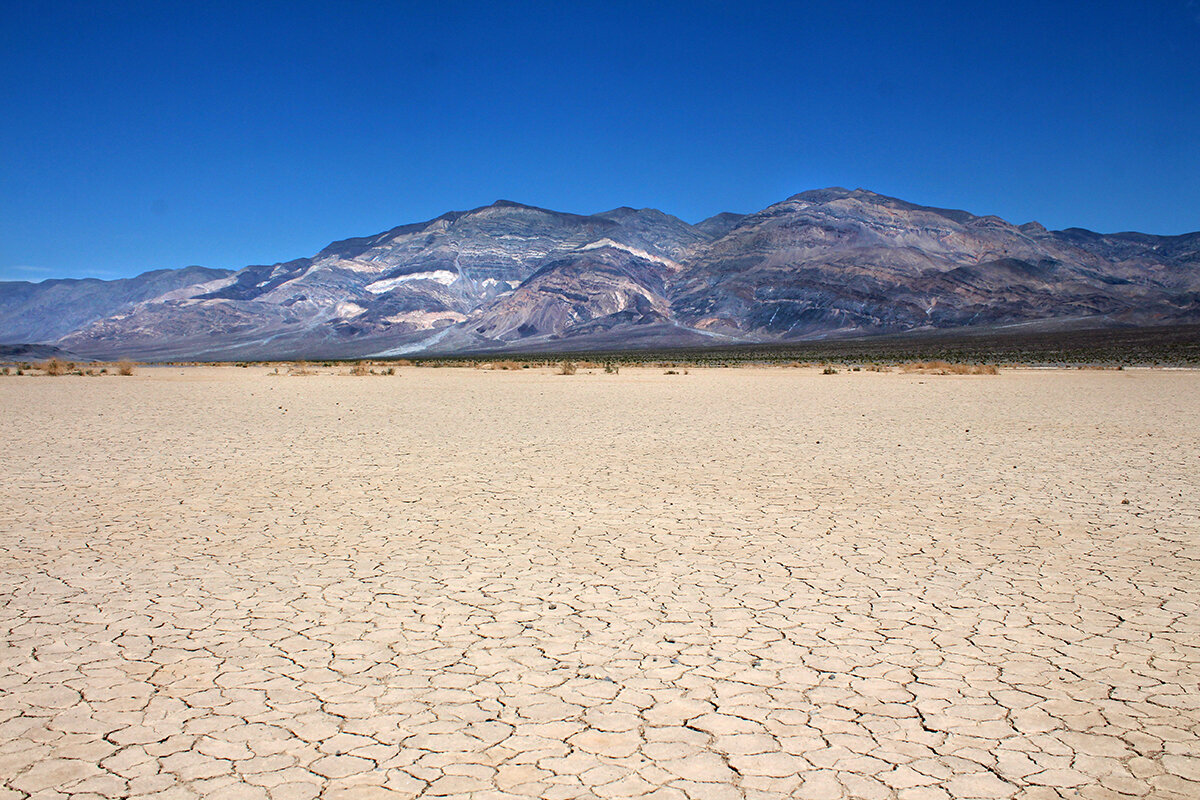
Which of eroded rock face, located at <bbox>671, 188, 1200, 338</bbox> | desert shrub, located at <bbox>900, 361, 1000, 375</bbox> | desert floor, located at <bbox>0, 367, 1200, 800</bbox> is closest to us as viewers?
desert floor, located at <bbox>0, 367, 1200, 800</bbox>

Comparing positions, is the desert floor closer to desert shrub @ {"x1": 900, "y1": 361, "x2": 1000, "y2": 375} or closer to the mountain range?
desert shrub @ {"x1": 900, "y1": 361, "x2": 1000, "y2": 375}

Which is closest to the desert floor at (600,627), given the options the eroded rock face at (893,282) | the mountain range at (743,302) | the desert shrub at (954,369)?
the desert shrub at (954,369)

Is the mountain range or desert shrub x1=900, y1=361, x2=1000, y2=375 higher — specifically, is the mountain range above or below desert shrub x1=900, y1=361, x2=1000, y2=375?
above

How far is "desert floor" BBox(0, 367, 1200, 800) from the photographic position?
10.3 feet

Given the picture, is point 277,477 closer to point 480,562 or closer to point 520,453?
point 520,453

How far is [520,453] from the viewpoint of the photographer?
11.6m

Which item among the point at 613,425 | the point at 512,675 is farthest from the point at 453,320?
the point at 512,675

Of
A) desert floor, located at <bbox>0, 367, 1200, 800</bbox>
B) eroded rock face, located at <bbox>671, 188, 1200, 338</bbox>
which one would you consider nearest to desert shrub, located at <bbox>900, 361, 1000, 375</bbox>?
desert floor, located at <bbox>0, 367, 1200, 800</bbox>

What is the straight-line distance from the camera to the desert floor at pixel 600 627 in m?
3.15

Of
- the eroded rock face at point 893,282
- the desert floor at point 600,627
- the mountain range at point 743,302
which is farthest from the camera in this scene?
the mountain range at point 743,302

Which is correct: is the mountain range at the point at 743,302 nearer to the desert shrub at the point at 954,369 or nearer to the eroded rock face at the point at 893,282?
the eroded rock face at the point at 893,282

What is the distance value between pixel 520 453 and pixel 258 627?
7.03 m

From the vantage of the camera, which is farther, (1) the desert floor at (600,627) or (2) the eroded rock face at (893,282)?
(2) the eroded rock face at (893,282)

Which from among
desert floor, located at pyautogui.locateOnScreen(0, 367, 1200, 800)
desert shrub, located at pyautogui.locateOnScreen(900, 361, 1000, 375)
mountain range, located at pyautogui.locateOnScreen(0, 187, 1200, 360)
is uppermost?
mountain range, located at pyautogui.locateOnScreen(0, 187, 1200, 360)
